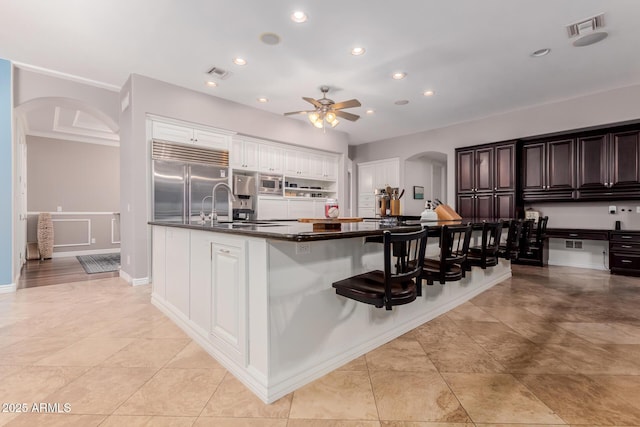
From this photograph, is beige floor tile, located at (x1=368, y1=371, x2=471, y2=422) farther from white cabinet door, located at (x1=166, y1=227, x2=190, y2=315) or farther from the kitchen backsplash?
the kitchen backsplash

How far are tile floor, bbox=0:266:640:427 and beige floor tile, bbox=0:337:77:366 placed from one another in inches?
0.5

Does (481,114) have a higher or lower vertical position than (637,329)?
higher

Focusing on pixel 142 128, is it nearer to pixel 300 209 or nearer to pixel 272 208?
pixel 272 208

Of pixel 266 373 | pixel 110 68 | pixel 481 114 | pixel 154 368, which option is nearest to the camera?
pixel 266 373

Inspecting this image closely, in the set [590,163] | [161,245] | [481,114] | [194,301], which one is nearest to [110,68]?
[161,245]

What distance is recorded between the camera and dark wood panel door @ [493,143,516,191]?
5.78m

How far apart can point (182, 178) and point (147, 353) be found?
307cm

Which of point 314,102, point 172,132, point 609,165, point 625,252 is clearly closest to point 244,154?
point 172,132

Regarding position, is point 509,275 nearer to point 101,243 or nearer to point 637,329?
point 637,329

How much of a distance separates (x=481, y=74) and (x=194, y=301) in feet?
15.4

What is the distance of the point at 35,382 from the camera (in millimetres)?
1846

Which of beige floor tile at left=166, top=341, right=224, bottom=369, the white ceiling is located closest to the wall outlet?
beige floor tile at left=166, top=341, right=224, bottom=369

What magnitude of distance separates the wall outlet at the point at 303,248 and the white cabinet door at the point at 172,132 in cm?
381

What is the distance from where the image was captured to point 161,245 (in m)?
3.14
